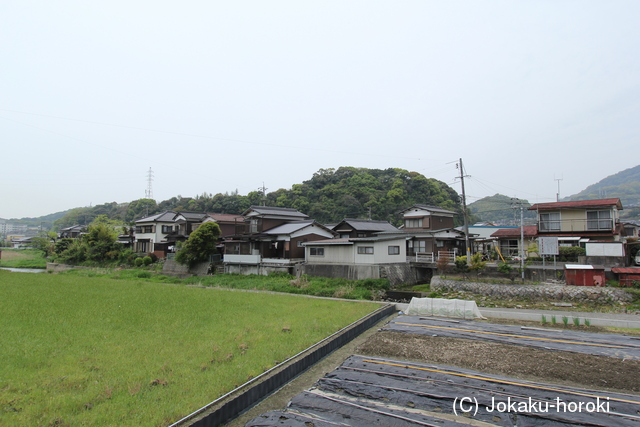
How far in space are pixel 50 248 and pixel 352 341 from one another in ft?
185

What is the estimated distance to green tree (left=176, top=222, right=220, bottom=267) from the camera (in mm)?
31016

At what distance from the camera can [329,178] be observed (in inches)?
Result: 2488

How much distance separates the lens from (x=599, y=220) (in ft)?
78.4

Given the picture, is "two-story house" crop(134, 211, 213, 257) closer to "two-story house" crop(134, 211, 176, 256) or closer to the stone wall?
"two-story house" crop(134, 211, 176, 256)

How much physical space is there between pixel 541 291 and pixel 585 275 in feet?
7.54

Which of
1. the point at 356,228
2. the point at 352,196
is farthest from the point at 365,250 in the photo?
the point at 352,196

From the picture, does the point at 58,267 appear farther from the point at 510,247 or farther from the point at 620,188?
the point at 620,188

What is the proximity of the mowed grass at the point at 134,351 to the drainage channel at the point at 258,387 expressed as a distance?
0.18 metres

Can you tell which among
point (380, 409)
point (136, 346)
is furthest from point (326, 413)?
point (136, 346)

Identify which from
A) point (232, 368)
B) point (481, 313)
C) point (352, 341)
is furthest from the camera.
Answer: point (481, 313)

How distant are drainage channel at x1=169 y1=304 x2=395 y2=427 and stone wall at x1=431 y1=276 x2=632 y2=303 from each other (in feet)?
42.9

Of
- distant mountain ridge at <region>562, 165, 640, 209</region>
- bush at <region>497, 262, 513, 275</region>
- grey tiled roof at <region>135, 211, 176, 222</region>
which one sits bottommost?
bush at <region>497, 262, 513, 275</region>

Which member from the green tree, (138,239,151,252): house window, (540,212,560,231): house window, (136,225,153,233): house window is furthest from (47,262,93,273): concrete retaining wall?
(540,212,560,231): house window

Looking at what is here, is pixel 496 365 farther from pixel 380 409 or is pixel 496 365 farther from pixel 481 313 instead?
pixel 481 313
